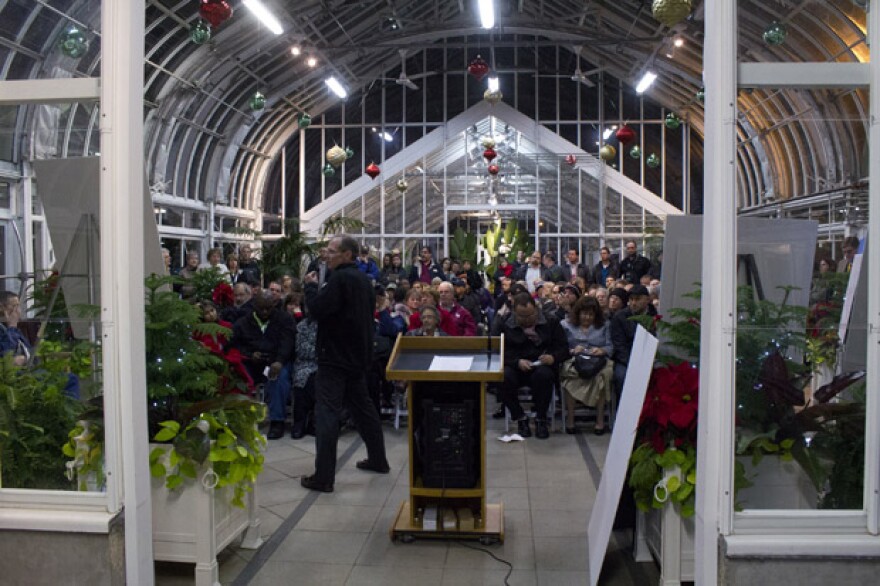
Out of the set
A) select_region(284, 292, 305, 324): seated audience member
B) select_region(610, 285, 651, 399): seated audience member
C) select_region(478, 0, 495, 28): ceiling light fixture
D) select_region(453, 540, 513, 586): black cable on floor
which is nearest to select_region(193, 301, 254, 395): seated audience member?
select_region(453, 540, 513, 586): black cable on floor

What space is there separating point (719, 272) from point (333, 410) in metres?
3.06

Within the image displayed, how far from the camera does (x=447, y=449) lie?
15.4 ft

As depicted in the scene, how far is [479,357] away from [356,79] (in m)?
16.9

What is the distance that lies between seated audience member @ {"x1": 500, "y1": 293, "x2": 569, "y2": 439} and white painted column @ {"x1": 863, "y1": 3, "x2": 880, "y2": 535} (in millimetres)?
4411

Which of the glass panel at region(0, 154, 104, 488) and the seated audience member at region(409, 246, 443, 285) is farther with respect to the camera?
the seated audience member at region(409, 246, 443, 285)

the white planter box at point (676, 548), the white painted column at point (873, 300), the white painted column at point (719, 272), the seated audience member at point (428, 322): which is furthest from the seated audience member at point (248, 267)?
the white painted column at point (873, 300)

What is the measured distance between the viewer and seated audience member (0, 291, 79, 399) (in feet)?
10.9

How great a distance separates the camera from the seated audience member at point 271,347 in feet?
24.6

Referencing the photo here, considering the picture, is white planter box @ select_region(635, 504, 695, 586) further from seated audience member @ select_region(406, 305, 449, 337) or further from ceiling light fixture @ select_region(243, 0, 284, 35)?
ceiling light fixture @ select_region(243, 0, 284, 35)

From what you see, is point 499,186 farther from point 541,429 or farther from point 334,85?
point 541,429

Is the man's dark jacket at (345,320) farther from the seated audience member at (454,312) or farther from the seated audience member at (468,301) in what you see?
the seated audience member at (468,301)

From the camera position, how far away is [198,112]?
16.0m

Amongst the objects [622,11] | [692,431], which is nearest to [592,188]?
[622,11]

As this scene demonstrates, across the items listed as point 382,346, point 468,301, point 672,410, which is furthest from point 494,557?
point 468,301
